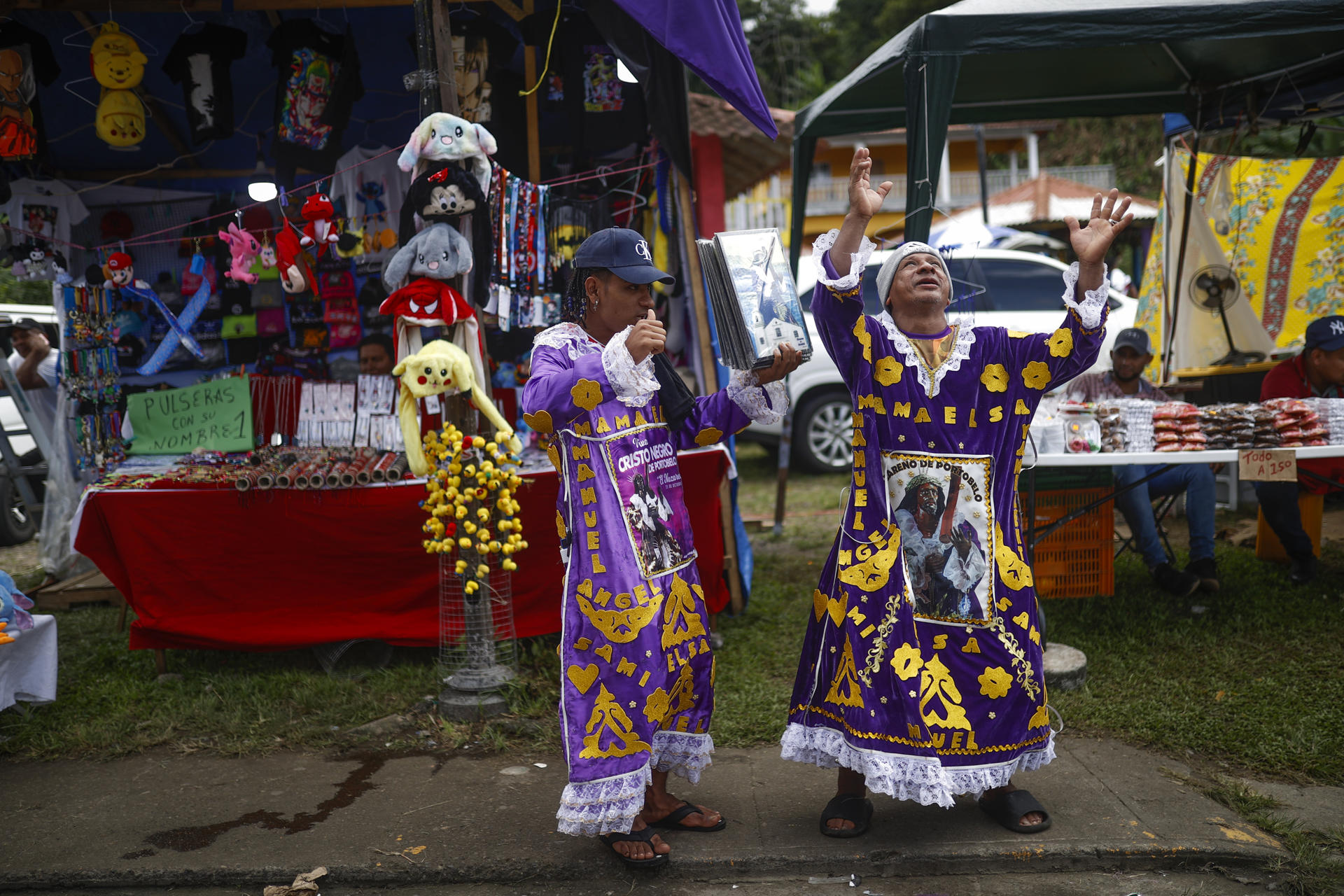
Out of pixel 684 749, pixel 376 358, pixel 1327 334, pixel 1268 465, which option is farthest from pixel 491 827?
pixel 1327 334

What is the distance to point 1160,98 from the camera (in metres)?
6.66

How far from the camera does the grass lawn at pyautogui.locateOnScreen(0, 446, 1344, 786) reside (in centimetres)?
381

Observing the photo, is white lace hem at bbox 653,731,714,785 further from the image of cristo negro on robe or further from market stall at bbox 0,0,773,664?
market stall at bbox 0,0,773,664

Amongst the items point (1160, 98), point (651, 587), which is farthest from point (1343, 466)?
point (651, 587)

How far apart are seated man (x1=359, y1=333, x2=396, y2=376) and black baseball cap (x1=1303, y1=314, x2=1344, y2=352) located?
16.5ft

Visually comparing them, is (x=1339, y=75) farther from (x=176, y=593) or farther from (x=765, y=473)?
(x=176, y=593)

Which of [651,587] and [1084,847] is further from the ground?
[651,587]

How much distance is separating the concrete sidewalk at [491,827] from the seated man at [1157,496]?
2.15 meters

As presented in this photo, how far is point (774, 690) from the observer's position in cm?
438

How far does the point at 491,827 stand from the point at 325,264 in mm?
3797

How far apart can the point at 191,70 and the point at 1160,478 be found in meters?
5.78

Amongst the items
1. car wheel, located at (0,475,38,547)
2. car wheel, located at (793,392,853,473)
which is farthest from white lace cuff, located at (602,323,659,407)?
car wheel, located at (0,475,38,547)

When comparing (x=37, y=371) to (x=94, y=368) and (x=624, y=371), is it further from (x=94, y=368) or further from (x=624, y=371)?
(x=624, y=371)

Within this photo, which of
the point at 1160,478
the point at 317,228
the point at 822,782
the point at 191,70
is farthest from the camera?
the point at 1160,478
